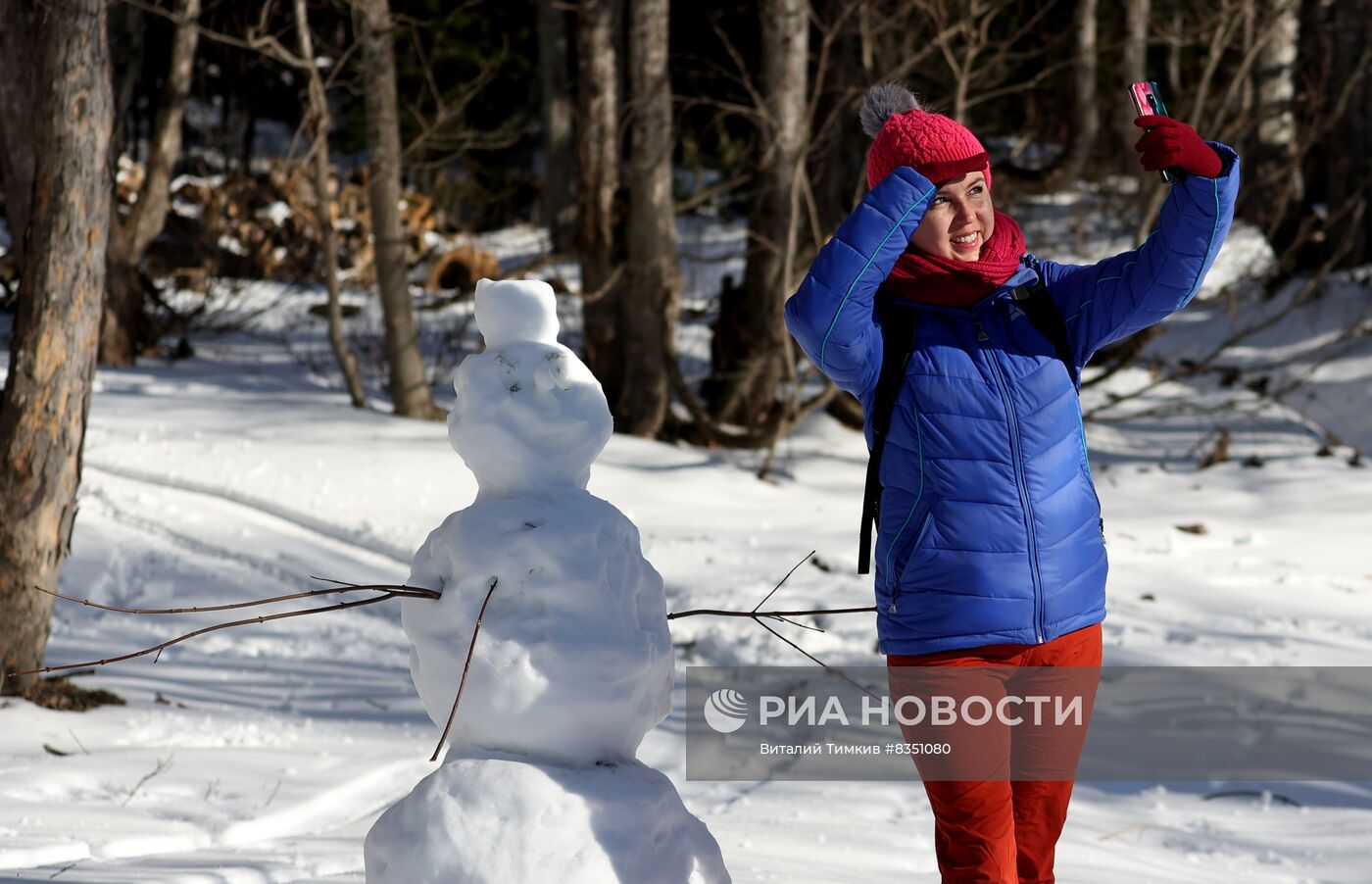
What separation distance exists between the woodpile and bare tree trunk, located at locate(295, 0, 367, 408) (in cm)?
339

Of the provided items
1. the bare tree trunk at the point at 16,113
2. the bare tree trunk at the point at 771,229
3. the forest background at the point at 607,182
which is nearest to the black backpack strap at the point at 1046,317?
the forest background at the point at 607,182

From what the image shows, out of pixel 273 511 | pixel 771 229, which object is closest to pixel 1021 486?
pixel 273 511

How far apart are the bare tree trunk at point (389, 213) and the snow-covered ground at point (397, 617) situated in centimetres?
44

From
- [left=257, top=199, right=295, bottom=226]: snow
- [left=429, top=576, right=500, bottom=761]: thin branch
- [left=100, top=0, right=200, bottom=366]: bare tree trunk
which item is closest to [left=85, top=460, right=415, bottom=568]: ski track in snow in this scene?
[left=100, top=0, right=200, bottom=366]: bare tree trunk

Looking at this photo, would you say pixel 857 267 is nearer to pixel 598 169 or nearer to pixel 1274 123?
pixel 598 169

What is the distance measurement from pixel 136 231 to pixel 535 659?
31.4 ft

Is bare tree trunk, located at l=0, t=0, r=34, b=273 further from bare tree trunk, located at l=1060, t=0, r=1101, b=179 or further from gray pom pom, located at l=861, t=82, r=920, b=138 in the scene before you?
bare tree trunk, located at l=1060, t=0, r=1101, b=179

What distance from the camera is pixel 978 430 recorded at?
2.39 meters

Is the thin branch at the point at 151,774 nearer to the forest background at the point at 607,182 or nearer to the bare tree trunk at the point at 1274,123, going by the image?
the forest background at the point at 607,182

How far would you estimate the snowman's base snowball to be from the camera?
1.91m

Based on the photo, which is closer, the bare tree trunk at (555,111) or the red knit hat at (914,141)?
the red knit hat at (914,141)

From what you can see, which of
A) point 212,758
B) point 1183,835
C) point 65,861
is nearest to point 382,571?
point 212,758

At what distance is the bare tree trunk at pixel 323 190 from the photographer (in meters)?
8.45
